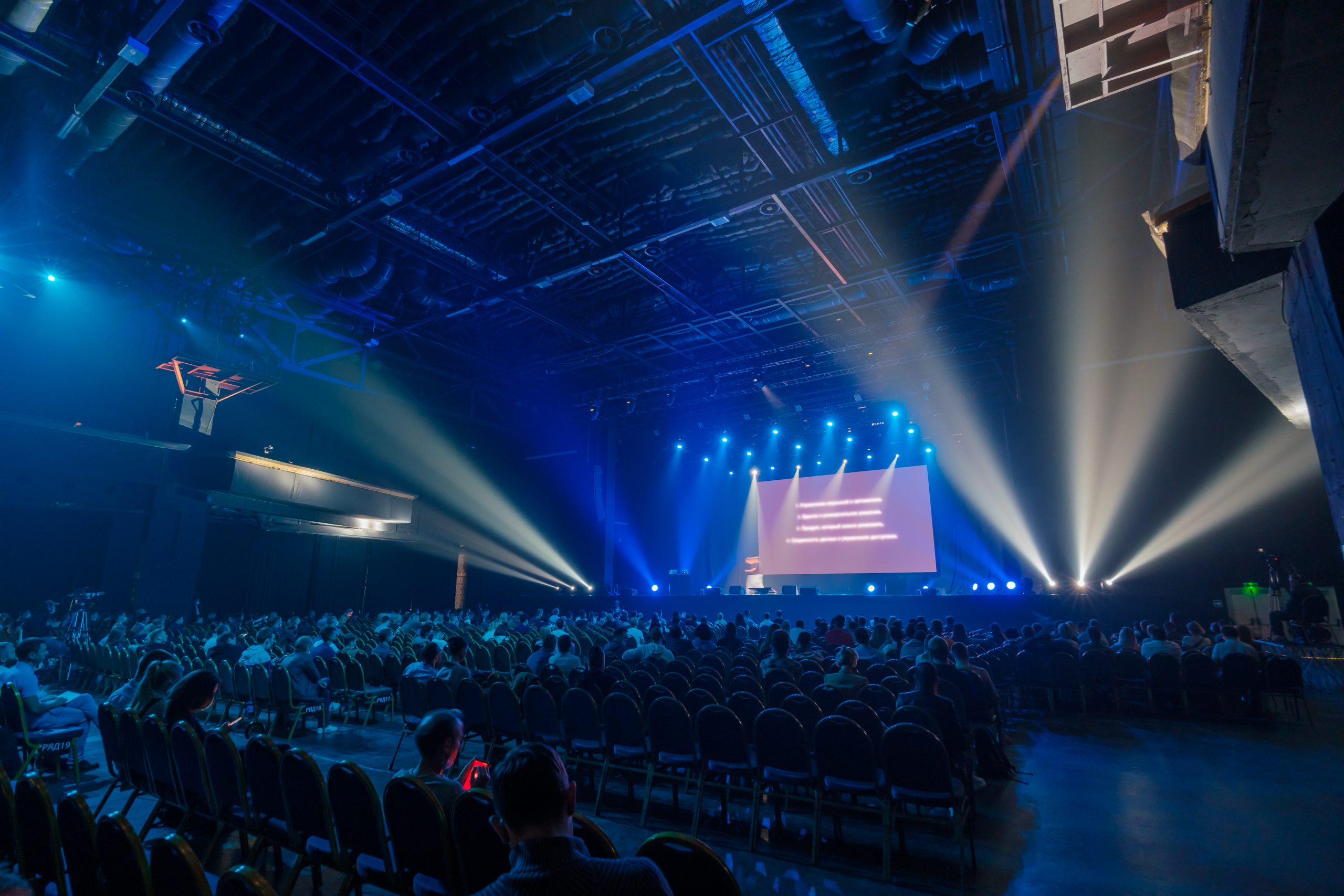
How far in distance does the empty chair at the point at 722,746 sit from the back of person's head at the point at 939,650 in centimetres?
264

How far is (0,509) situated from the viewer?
1102 centimetres

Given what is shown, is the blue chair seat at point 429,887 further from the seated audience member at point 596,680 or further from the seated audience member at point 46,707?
the seated audience member at point 46,707

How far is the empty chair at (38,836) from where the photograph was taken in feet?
8.22

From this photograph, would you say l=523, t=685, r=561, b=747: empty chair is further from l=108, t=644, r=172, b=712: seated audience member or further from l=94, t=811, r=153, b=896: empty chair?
l=94, t=811, r=153, b=896: empty chair

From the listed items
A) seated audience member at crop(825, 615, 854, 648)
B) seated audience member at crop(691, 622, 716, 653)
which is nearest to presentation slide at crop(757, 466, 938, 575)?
seated audience member at crop(825, 615, 854, 648)

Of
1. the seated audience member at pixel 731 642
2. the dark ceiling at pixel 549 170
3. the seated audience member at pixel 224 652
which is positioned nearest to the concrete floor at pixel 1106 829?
the seated audience member at pixel 224 652

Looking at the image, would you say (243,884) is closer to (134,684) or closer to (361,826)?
(361,826)

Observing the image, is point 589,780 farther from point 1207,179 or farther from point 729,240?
point 729,240

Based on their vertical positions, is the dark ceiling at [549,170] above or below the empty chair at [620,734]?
above

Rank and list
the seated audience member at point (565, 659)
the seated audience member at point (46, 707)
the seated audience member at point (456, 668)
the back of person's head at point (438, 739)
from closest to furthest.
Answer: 1. the back of person's head at point (438, 739)
2. the seated audience member at point (46, 707)
3. the seated audience member at point (456, 668)
4. the seated audience member at point (565, 659)

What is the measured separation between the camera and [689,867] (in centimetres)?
178

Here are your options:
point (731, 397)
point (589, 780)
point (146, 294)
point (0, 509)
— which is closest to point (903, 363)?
point (731, 397)

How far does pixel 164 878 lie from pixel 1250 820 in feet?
21.0

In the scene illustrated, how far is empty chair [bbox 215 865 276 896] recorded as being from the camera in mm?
1636
